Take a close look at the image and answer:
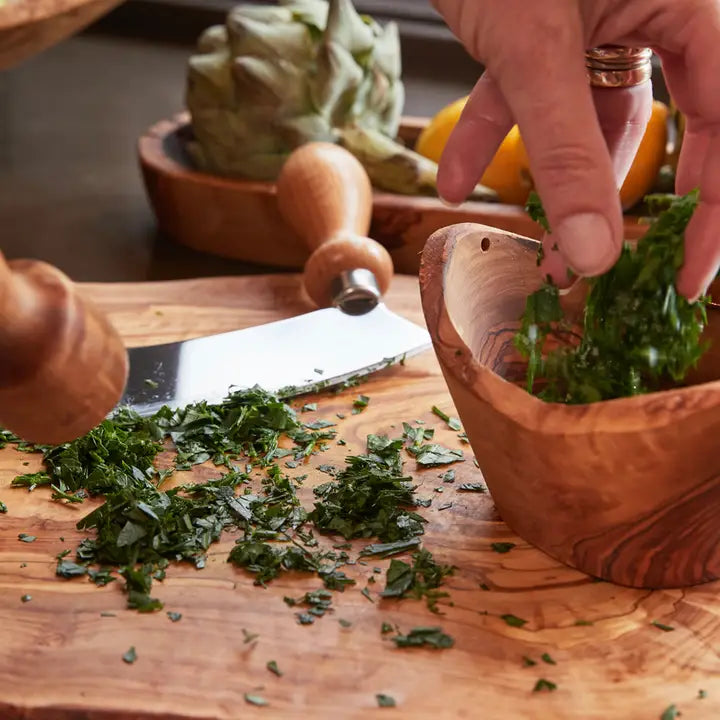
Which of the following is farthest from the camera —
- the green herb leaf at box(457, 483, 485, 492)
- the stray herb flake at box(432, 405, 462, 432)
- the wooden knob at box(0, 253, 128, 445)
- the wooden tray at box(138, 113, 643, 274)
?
the wooden tray at box(138, 113, 643, 274)

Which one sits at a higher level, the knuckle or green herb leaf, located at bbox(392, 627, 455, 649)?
the knuckle

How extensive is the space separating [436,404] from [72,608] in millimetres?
544

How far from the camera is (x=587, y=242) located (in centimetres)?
91

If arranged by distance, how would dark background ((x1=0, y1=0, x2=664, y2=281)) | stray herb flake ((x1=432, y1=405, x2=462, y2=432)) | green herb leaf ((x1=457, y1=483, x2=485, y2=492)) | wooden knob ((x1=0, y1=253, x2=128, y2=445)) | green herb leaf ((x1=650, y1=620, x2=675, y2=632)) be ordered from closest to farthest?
wooden knob ((x1=0, y1=253, x2=128, y2=445)) < green herb leaf ((x1=650, y1=620, x2=675, y2=632)) < green herb leaf ((x1=457, y1=483, x2=485, y2=492)) < stray herb flake ((x1=432, y1=405, x2=462, y2=432)) < dark background ((x1=0, y1=0, x2=664, y2=281))

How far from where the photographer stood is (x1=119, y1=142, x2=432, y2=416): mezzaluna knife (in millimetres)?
1371

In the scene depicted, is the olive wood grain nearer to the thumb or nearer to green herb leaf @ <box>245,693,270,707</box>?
the thumb

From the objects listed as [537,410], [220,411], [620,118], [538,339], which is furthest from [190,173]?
[537,410]

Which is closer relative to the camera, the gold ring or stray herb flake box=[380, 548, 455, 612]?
stray herb flake box=[380, 548, 455, 612]

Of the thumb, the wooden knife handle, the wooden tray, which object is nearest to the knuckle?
the thumb

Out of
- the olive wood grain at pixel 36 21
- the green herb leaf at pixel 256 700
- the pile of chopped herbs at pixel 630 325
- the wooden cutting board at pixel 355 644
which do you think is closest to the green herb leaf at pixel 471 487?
the wooden cutting board at pixel 355 644

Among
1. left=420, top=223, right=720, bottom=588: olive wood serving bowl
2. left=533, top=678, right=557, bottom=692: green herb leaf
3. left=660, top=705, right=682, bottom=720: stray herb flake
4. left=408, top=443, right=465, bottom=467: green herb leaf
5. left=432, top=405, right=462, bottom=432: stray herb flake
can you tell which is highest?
left=420, top=223, right=720, bottom=588: olive wood serving bowl

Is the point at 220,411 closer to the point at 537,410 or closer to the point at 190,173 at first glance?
the point at 537,410

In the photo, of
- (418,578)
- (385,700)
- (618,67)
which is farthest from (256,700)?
(618,67)

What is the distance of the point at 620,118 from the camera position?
4.18 feet
